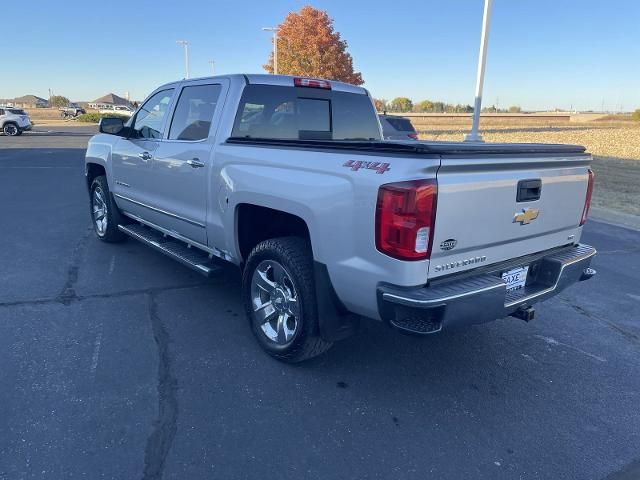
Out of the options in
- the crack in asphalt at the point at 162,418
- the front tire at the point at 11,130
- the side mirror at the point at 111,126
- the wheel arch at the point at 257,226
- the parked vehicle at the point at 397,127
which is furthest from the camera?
the front tire at the point at 11,130

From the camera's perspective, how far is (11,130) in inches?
1170

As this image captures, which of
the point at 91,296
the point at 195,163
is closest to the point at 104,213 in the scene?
the point at 91,296

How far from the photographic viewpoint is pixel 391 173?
2555 mm

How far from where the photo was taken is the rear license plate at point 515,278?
10.1 ft

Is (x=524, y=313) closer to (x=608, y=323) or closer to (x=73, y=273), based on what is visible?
(x=608, y=323)

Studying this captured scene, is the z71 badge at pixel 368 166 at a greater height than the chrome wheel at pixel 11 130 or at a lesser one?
greater

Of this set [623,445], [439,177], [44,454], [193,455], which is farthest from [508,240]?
[44,454]

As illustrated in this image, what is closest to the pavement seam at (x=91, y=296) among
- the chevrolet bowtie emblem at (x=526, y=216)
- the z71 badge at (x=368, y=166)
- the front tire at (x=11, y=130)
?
the z71 badge at (x=368, y=166)

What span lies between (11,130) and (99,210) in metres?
28.8

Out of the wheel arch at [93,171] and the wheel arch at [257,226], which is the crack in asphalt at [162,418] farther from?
the wheel arch at [93,171]

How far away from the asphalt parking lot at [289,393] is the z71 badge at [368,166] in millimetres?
1481

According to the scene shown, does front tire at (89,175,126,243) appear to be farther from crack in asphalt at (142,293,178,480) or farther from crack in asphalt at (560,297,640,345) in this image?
crack in asphalt at (560,297,640,345)

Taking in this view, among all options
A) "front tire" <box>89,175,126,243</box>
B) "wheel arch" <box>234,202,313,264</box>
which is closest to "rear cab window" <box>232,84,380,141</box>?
"wheel arch" <box>234,202,313,264</box>

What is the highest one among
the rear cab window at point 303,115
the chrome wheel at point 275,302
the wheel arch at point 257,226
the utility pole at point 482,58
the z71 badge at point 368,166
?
the utility pole at point 482,58
